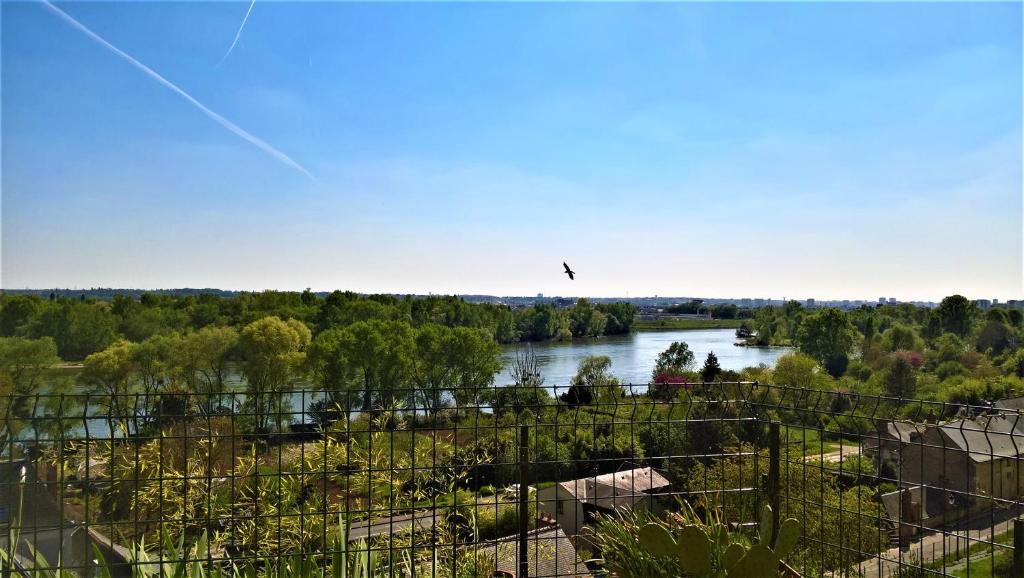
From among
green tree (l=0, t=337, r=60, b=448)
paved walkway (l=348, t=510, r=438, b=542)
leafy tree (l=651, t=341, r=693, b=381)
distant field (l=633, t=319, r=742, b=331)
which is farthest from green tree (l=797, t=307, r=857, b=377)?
green tree (l=0, t=337, r=60, b=448)

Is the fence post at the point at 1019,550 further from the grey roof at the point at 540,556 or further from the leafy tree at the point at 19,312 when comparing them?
the leafy tree at the point at 19,312

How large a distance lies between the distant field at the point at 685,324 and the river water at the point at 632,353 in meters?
1.11

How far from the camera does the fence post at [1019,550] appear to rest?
2.23 metres

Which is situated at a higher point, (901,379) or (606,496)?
(606,496)

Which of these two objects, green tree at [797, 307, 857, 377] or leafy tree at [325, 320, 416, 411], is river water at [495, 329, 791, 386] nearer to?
green tree at [797, 307, 857, 377]

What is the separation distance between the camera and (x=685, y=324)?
74.6 metres

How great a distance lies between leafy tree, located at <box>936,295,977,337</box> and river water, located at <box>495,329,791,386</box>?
33.2 ft

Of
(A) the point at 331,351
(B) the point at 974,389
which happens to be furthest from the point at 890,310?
(A) the point at 331,351

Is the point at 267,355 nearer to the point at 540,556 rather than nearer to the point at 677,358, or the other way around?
the point at 677,358

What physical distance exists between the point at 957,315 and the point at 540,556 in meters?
47.5

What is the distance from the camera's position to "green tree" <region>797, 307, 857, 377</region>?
37.6m

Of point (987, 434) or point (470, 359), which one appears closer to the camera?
point (987, 434)

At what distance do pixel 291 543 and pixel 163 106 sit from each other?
1122 centimetres

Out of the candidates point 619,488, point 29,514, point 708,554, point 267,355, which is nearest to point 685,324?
point 267,355
